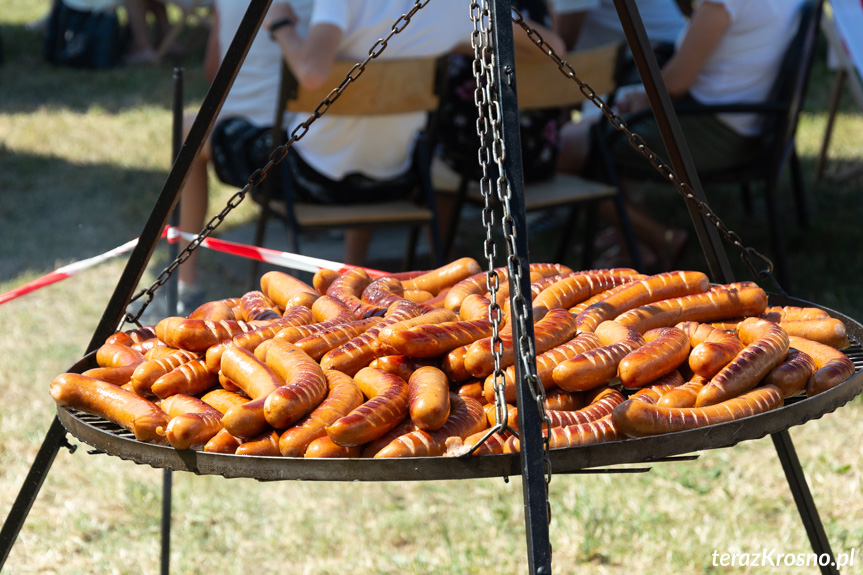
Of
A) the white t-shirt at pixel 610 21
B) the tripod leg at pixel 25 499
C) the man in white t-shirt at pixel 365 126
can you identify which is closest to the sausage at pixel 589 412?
the tripod leg at pixel 25 499

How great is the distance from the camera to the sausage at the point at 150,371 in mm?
1468

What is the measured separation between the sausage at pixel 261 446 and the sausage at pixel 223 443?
0.01m

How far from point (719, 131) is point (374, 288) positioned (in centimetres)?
307

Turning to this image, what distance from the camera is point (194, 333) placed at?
1.54 metres

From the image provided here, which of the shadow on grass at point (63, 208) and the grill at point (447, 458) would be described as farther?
the shadow on grass at point (63, 208)

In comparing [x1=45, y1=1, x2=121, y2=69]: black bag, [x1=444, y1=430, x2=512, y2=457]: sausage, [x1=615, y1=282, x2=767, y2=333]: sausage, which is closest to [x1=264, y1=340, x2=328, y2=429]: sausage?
[x1=444, y1=430, x2=512, y2=457]: sausage

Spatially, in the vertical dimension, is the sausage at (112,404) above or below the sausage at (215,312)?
below

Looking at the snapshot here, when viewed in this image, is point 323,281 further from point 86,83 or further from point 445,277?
point 86,83

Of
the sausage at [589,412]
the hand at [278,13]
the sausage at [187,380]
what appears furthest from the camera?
the hand at [278,13]

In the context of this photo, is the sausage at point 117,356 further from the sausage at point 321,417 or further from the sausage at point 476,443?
the sausage at point 476,443

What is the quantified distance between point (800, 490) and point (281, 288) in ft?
4.11

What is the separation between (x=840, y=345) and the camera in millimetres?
1633

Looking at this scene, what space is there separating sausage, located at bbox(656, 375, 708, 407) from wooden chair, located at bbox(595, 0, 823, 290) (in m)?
2.88

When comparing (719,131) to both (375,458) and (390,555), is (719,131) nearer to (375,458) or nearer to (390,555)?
(390,555)
